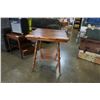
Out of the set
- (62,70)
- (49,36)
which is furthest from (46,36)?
(62,70)

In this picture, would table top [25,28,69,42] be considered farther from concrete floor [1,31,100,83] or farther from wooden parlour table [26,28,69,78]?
concrete floor [1,31,100,83]

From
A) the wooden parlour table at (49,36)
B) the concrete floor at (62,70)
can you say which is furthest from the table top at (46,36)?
the concrete floor at (62,70)

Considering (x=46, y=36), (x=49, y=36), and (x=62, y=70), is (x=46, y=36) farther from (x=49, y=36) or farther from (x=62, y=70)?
(x=62, y=70)

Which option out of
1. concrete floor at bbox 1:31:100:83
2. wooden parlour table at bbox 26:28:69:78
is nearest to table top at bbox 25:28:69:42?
wooden parlour table at bbox 26:28:69:78

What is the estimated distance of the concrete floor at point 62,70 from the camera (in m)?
1.25

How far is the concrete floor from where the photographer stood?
1.25 meters

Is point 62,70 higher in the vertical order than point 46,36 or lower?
lower

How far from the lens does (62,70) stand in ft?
4.58

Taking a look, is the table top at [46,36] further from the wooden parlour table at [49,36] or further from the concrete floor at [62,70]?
the concrete floor at [62,70]

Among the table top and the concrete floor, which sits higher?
the table top
